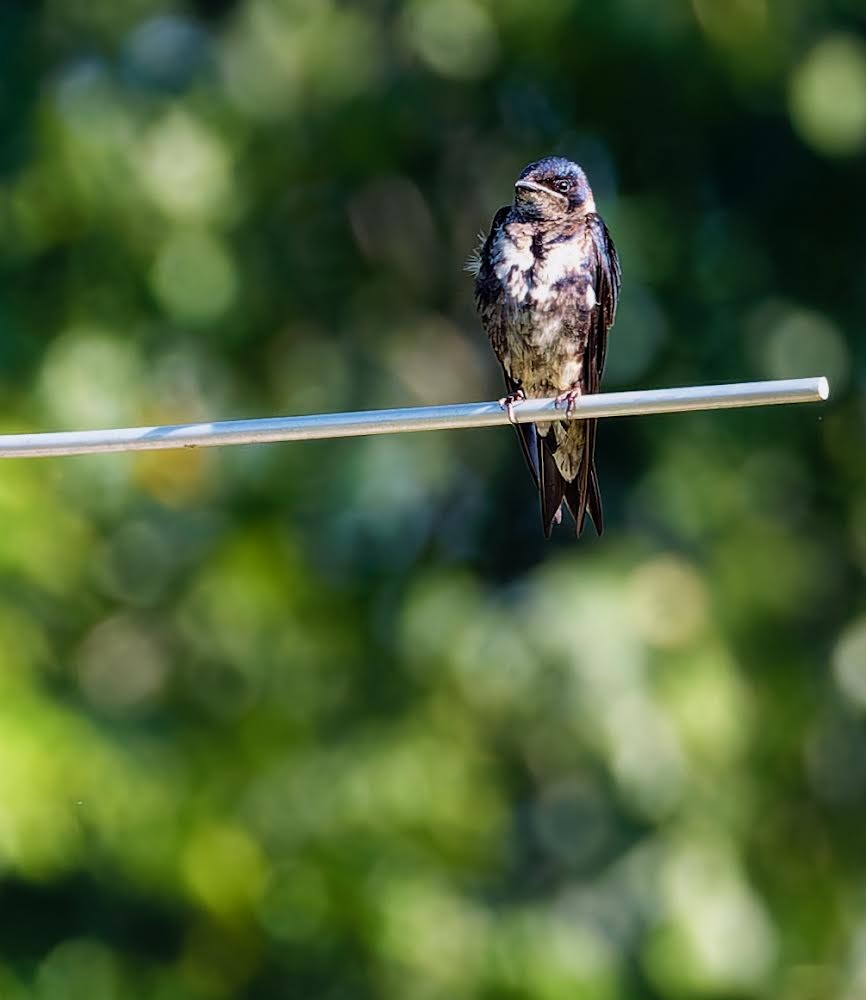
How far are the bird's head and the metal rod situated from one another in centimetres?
212

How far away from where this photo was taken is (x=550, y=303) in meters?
5.21

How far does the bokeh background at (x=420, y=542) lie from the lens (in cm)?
711

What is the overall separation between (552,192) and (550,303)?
31cm

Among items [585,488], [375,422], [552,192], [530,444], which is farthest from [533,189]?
[375,422]

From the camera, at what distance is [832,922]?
7590 millimetres

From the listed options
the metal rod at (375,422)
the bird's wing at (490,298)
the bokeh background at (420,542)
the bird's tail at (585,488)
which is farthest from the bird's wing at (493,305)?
the metal rod at (375,422)

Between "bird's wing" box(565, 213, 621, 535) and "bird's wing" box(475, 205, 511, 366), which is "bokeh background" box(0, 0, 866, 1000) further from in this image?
"bird's wing" box(475, 205, 511, 366)

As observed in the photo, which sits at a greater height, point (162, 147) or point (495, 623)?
point (162, 147)

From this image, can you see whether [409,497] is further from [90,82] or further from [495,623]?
[90,82]

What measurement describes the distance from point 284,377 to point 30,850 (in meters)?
2.43

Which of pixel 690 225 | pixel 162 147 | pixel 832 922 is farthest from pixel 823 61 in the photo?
pixel 832 922

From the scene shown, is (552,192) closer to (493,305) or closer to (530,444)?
(493,305)

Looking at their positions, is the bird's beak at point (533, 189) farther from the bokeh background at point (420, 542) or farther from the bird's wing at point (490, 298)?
the bokeh background at point (420, 542)

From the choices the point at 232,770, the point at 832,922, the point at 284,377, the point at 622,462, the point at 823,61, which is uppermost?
the point at 823,61
